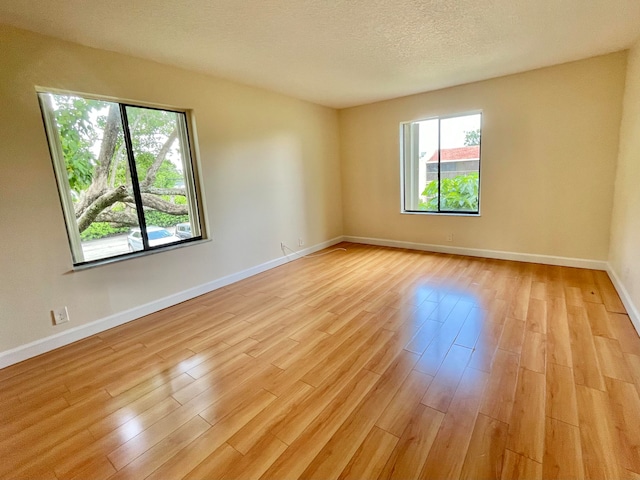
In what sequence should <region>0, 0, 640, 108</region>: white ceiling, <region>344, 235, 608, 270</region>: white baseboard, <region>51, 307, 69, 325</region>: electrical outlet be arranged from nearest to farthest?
<region>0, 0, 640, 108</region>: white ceiling < <region>51, 307, 69, 325</region>: electrical outlet < <region>344, 235, 608, 270</region>: white baseboard

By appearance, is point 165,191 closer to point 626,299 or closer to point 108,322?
point 108,322

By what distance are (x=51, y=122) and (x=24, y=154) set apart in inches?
14.3

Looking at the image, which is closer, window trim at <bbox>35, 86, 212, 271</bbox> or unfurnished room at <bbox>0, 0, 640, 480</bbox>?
unfurnished room at <bbox>0, 0, 640, 480</bbox>

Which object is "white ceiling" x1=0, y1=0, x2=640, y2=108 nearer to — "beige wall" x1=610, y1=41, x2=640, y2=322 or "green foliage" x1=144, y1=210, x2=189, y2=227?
"beige wall" x1=610, y1=41, x2=640, y2=322

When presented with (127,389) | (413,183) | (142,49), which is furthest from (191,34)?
(413,183)

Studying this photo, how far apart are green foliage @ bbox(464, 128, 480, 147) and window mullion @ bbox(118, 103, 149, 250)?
14.4ft

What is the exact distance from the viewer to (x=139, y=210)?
3137 millimetres

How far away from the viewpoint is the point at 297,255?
198 inches

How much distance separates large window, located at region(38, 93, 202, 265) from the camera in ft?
8.68

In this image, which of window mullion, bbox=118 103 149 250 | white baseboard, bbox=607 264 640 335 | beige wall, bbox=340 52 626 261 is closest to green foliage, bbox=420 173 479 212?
beige wall, bbox=340 52 626 261

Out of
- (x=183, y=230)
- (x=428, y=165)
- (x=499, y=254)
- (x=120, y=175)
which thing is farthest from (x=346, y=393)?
(x=428, y=165)

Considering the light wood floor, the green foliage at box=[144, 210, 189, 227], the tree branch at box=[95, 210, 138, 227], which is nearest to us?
the light wood floor

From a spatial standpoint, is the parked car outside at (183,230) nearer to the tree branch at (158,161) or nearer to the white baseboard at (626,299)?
the tree branch at (158,161)

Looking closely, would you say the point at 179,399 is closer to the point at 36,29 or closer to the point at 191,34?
the point at 191,34
